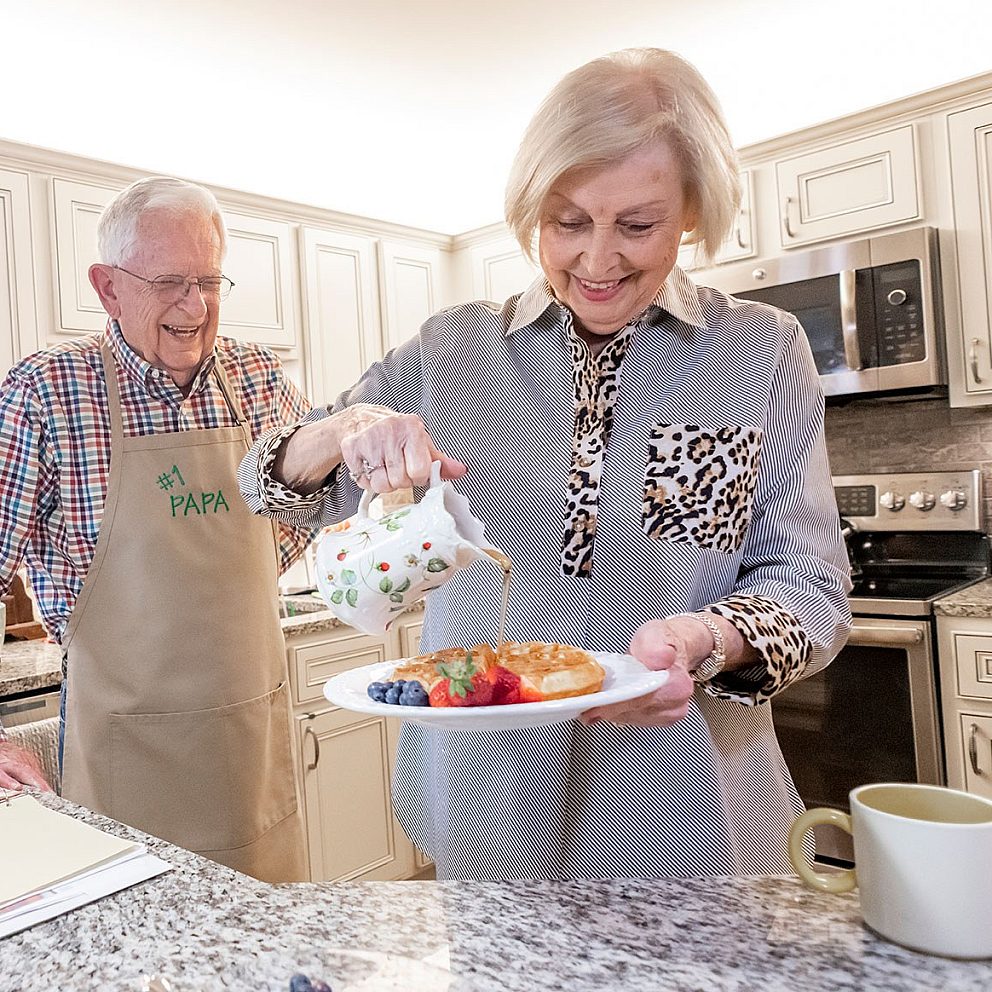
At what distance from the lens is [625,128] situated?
98 cm

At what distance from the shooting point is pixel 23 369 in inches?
58.7

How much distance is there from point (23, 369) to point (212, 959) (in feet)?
3.66

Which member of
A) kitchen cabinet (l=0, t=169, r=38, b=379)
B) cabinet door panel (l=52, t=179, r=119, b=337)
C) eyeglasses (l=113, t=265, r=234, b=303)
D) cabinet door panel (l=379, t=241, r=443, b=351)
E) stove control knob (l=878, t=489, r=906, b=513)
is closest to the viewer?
eyeglasses (l=113, t=265, r=234, b=303)

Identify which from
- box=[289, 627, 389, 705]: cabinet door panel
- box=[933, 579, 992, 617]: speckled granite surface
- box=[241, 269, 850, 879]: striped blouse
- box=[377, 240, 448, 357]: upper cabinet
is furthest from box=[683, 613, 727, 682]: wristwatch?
box=[377, 240, 448, 357]: upper cabinet

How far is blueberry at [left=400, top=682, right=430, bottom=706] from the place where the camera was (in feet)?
2.61

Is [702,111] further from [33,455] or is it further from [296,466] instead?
[33,455]

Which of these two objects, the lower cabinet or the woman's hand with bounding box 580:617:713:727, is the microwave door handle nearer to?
the lower cabinet

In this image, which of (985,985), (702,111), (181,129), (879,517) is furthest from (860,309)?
(985,985)

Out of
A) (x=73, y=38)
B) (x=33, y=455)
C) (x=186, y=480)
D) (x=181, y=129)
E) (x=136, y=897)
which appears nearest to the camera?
(x=136, y=897)

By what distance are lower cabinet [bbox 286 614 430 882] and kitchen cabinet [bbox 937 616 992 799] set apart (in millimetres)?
1466

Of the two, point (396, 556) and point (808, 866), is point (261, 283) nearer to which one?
point (396, 556)

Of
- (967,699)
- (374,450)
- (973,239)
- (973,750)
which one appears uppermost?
(973,239)

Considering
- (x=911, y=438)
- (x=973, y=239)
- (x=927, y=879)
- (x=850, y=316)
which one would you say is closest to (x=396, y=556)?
(x=927, y=879)

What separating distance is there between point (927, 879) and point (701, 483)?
511 millimetres
